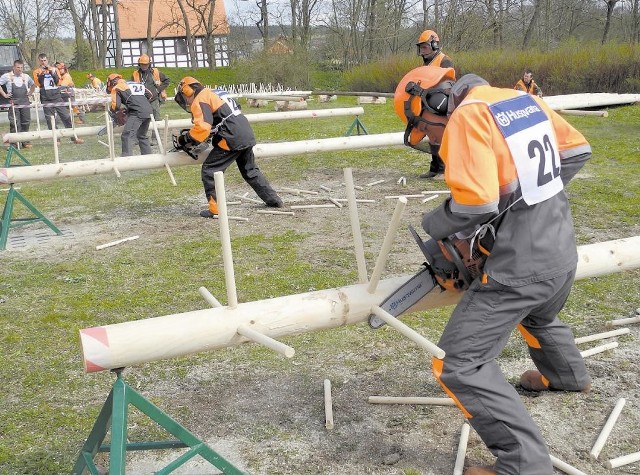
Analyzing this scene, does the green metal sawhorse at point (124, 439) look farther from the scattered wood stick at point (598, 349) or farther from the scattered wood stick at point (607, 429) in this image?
the scattered wood stick at point (598, 349)

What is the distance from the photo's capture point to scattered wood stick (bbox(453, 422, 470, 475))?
126 inches

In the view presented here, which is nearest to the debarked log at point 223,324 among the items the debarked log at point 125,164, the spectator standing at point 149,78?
the debarked log at point 125,164

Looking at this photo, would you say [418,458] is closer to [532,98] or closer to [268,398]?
[268,398]

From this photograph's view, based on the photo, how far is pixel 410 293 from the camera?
131 inches

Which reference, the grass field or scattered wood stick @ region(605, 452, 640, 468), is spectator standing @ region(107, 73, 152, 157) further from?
scattered wood stick @ region(605, 452, 640, 468)

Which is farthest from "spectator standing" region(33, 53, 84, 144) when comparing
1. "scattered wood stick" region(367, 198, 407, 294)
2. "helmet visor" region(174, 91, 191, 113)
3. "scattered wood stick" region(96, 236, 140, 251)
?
"scattered wood stick" region(367, 198, 407, 294)

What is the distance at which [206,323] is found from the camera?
3.06m

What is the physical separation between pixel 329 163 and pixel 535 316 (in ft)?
28.9

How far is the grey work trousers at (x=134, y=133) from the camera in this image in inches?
483

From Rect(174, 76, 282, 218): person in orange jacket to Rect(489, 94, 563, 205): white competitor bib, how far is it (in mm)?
5350

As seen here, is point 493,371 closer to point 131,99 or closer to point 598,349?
point 598,349

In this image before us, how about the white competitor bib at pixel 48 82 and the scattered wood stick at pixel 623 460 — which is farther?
the white competitor bib at pixel 48 82

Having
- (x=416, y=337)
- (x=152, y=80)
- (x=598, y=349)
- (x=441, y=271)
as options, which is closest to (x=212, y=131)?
(x=598, y=349)

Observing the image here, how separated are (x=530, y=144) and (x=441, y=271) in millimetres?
761
